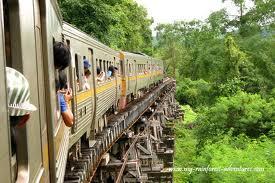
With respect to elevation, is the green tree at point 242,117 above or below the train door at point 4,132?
below

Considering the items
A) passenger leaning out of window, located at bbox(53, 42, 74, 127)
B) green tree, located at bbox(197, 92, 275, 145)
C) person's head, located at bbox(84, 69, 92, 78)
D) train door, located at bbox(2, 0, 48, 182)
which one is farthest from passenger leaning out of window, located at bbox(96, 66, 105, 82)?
green tree, located at bbox(197, 92, 275, 145)

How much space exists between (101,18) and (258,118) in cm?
790

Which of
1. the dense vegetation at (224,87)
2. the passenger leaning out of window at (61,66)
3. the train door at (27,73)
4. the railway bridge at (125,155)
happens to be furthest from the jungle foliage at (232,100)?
the train door at (27,73)

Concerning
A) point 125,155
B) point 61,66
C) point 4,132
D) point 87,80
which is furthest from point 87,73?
point 125,155

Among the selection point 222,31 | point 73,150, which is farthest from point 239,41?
point 73,150

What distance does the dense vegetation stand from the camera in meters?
15.6

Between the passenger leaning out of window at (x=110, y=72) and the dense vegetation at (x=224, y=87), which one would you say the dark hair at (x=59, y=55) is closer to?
the passenger leaning out of window at (x=110, y=72)

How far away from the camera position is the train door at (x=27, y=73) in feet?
6.78

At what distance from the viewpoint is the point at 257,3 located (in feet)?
108

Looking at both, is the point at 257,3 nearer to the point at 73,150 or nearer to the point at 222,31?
the point at 222,31

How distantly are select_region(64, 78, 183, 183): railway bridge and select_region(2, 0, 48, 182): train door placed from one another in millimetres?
3327

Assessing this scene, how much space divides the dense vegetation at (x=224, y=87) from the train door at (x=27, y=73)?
10373 millimetres

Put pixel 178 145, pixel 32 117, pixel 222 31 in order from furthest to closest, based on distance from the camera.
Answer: pixel 222 31, pixel 178 145, pixel 32 117

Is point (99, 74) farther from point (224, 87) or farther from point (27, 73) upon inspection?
point (224, 87)
